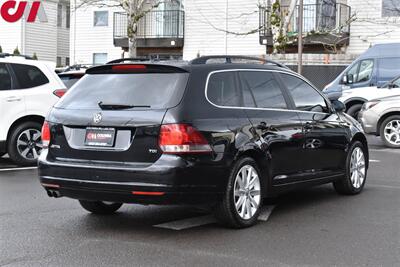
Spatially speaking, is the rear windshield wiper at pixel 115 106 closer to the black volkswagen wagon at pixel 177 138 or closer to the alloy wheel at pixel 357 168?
the black volkswagen wagon at pixel 177 138

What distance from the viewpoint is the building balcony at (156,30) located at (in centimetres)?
3036

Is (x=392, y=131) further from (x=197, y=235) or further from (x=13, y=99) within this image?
(x=197, y=235)

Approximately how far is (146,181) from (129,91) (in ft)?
3.08

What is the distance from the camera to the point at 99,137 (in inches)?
231

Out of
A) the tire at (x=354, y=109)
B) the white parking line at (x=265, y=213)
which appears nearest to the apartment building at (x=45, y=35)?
the tire at (x=354, y=109)

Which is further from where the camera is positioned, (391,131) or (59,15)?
(59,15)

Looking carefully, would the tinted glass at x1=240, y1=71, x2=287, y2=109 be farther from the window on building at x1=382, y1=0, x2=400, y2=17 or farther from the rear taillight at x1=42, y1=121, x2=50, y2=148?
the window on building at x1=382, y1=0, x2=400, y2=17

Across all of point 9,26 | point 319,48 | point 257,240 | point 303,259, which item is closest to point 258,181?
point 257,240

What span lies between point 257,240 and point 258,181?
2.52 ft

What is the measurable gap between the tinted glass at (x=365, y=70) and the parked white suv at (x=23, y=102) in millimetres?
9936

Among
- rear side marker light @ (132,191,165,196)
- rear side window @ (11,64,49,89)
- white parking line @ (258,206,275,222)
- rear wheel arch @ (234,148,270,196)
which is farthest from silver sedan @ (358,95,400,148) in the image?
rear side marker light @ (132,191,165,196)

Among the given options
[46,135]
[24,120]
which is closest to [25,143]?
[24,120]

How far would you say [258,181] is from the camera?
638cm
